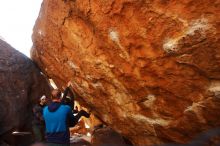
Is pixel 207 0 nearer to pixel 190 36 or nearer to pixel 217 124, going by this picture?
pixel 190 36

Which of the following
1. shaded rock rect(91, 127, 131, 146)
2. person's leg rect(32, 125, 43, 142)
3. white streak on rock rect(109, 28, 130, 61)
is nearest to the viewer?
white streak on rock rect(109, 28, 130, 61)

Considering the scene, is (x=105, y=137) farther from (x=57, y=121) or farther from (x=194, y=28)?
(x=194, y=28)

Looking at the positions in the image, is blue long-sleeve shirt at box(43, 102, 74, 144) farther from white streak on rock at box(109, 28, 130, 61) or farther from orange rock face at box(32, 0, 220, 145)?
white streak on rock at box(109, 28, 130, 61)

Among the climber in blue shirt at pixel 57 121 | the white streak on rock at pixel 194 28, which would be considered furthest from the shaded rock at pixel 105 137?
the white streak on rock at pixel 194 28

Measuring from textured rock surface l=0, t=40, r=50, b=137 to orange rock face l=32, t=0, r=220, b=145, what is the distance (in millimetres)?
1726

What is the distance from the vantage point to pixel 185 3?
17.9 ft

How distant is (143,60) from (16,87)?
15.1ft

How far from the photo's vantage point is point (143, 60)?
6316 mm

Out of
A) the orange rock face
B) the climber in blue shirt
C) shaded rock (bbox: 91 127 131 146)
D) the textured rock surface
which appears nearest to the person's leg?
the textured rock surface

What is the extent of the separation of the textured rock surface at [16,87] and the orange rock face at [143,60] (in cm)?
173

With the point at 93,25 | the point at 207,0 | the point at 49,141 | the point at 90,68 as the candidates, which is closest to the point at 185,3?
the point at 207,0

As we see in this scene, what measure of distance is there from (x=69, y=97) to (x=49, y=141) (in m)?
1.78

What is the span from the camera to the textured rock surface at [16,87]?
9.39m

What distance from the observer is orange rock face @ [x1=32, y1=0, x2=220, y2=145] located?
5562mm
